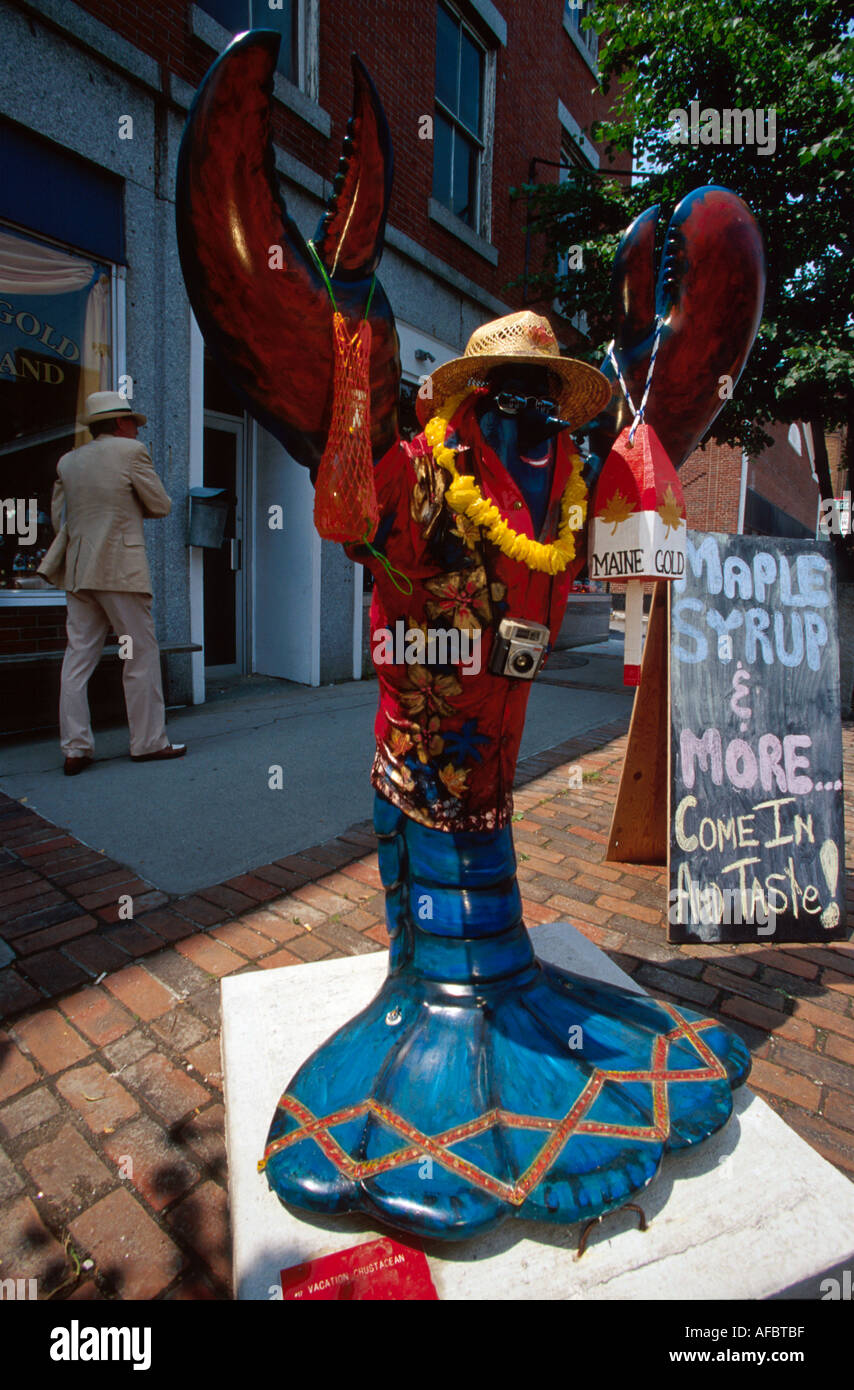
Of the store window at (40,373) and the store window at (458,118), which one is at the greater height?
the store window at (458,118)

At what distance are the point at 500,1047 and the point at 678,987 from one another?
1171 mm

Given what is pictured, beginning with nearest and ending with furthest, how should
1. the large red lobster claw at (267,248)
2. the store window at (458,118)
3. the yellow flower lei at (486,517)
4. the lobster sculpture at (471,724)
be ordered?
the large red lobster claw at (267,248)
the lobster sculpture at (471,724)
the yellow flower lei at (486,517)
the store window at (458,118)

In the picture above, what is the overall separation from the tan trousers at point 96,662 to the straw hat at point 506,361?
3241 mm

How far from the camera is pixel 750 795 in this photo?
297cm

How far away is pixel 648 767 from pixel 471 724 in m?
1.91

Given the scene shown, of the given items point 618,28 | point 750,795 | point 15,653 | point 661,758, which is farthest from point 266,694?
→ point 618,28

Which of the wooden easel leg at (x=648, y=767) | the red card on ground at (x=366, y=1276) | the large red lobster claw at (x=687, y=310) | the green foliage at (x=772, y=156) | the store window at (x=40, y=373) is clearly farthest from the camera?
the green foliage at (x=772, y=156)

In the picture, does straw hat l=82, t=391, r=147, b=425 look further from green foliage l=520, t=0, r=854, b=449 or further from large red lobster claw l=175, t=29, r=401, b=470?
green foliage l=520, t=0, r=854, b=449

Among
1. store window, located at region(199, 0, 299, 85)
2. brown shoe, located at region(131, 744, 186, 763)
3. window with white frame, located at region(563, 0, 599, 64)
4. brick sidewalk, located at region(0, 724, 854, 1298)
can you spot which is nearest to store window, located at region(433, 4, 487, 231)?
store window, located at region(199, 0, 299, 85)

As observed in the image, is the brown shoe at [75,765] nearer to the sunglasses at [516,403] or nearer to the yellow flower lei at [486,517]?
the yellow flower lei at [486,517]

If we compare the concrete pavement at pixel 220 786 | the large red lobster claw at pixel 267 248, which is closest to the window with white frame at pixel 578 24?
the concrete pavement at pixel 220 786

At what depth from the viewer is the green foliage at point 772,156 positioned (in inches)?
236

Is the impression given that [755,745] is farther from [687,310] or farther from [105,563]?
[105,563]

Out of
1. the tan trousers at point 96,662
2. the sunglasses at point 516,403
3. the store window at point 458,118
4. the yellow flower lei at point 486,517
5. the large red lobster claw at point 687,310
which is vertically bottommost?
the tan trousers at point 96,662
